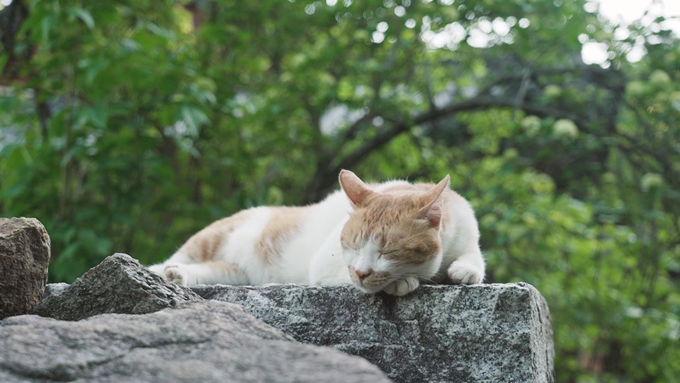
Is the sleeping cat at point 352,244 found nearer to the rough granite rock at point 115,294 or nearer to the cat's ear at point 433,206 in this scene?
the cat's ear at point 433,206

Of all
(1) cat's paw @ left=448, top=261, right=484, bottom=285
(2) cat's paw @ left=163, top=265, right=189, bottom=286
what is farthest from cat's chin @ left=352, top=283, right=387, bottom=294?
(2) cat's paw @ left=163, top=265, right=189, bottom=286

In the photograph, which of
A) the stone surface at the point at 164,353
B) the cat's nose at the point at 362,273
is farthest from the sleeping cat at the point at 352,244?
the stone surface at the point at 164,353

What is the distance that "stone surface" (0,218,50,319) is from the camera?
179cm

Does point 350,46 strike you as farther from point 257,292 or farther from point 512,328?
point 512,328

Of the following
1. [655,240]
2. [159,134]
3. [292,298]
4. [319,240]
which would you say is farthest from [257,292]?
[655,240]

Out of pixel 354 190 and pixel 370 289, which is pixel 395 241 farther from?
pixel 354 190

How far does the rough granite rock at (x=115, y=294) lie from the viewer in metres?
1.78

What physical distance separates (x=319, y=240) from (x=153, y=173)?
1865 millimetres

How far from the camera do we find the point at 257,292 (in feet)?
6.97

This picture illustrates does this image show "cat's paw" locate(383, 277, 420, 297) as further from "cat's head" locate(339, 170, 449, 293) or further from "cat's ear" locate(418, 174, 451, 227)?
"cat's ear" locate(418, 174, 451, 227)

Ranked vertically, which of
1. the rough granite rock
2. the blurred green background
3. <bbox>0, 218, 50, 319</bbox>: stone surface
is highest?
<bbox>0, 218, 50, 319</bbox>: stone surface

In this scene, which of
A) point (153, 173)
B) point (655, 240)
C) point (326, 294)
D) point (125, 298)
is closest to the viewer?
point (125, 298)

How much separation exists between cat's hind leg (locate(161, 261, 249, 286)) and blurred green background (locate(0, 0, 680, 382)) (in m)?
0.95

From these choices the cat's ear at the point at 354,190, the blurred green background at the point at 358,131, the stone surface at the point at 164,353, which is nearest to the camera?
the stone surface at the point at 164,353
